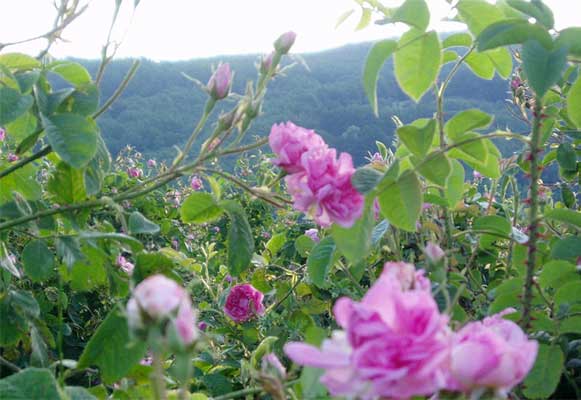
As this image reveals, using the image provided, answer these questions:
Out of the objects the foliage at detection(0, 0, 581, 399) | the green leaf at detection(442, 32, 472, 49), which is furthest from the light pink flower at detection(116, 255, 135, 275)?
the green leaf at detection(442, 32, 472, 49)

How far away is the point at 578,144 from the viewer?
5.02ft

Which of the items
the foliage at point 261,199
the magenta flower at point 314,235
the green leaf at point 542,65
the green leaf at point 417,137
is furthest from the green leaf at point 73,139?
the magenta flower at point 314,235

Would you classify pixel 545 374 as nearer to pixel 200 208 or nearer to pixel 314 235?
pixel 200 208

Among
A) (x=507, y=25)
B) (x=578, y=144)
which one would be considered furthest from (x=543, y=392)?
(x=578, y=144)

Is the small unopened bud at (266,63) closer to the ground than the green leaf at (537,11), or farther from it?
closer to the ground

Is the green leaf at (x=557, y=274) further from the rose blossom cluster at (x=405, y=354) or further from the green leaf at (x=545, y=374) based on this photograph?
the rose blossom cluster at (x=405, y=354)

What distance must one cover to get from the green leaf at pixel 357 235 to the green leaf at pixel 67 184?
0.31 m

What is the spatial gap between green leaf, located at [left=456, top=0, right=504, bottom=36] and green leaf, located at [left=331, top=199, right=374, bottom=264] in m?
0.27

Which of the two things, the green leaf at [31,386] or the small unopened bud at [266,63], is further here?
the small unopened bud at [266,63]

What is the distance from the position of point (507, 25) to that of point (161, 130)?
50.8 feet

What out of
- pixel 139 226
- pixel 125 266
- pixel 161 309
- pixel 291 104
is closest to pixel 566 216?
pixel 139 226

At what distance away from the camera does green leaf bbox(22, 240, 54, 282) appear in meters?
0.84

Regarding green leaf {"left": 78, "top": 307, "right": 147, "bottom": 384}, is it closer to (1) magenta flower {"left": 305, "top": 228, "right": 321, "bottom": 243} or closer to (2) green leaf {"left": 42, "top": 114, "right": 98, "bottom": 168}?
(2) green leaf {"left": 42, "top": 114, "right": 98, "bottom": 168}

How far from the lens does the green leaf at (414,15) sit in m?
0.79
